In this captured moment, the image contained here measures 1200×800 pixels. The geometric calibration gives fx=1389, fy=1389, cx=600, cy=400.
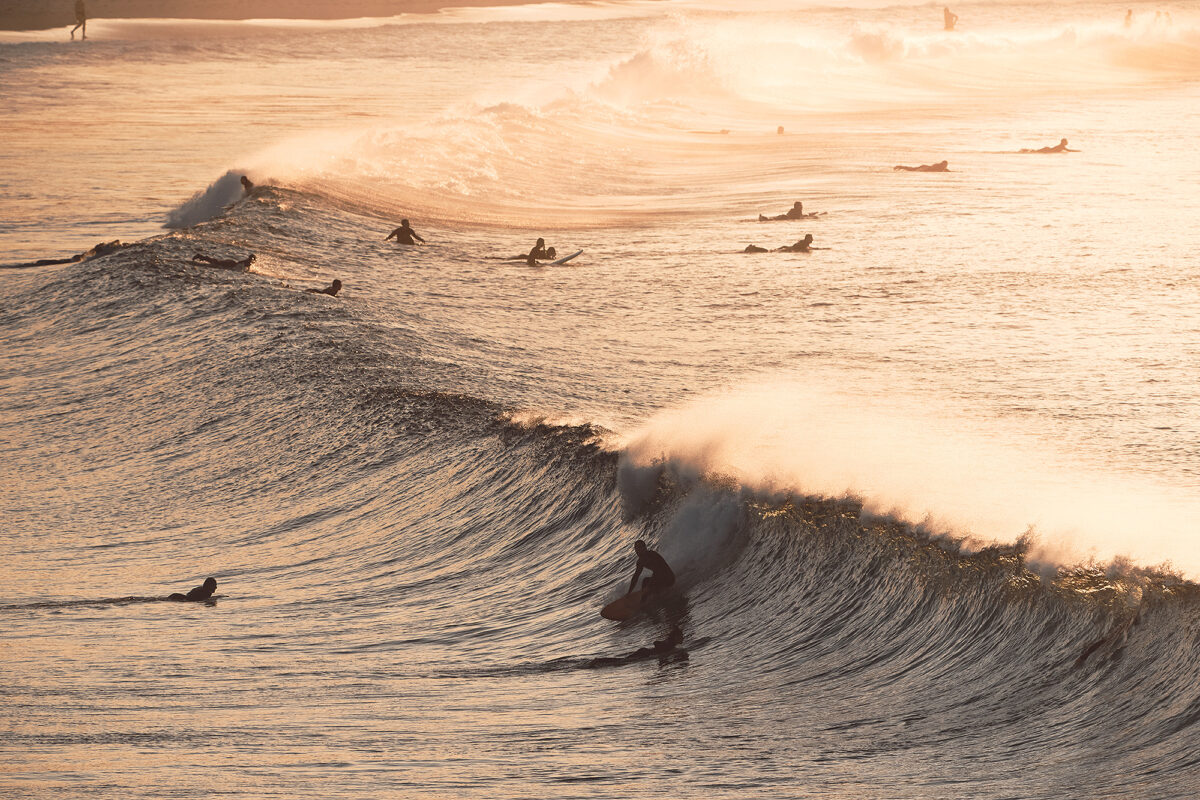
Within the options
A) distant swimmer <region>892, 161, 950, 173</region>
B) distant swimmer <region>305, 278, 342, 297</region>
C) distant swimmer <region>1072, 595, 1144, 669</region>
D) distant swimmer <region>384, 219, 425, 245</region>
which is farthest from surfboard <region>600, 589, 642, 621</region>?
distant swimmer <region>892, 161, 950, 173</region>

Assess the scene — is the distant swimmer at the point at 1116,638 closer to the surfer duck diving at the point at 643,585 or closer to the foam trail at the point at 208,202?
the surfer duck diving at the point at 643,585

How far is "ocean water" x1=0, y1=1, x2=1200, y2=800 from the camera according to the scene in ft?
33.2

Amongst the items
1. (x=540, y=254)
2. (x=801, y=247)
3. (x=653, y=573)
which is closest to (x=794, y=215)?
(x=801, y=247)

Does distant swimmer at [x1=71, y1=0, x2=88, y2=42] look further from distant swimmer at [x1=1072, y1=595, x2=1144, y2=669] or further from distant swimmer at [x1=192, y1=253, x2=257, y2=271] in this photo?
distant swimmer at [x1=1072, y1=595, x2=1144, y2=669]

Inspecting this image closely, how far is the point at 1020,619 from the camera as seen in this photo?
11305 millimetres

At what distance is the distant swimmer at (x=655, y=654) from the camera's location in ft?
39.9

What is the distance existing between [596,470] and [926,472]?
12.6 feet

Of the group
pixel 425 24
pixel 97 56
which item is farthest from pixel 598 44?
pixel 97 56

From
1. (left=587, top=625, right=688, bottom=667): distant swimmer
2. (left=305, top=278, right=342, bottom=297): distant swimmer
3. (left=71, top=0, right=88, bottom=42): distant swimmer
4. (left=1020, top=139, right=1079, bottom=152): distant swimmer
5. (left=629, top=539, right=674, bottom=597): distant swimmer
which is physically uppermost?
(left=71, top=0, right=88, bottom=42): distant swimmer

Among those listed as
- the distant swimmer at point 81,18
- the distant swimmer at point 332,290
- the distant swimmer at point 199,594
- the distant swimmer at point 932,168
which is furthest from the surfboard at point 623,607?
the distant swimmer at point 81,18

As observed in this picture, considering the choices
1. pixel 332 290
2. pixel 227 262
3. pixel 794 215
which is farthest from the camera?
pixel 794 215

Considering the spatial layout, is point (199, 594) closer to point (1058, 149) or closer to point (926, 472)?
point (926, 472)

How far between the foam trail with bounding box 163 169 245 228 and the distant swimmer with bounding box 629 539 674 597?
22453 millimetres

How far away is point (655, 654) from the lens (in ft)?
40.2
